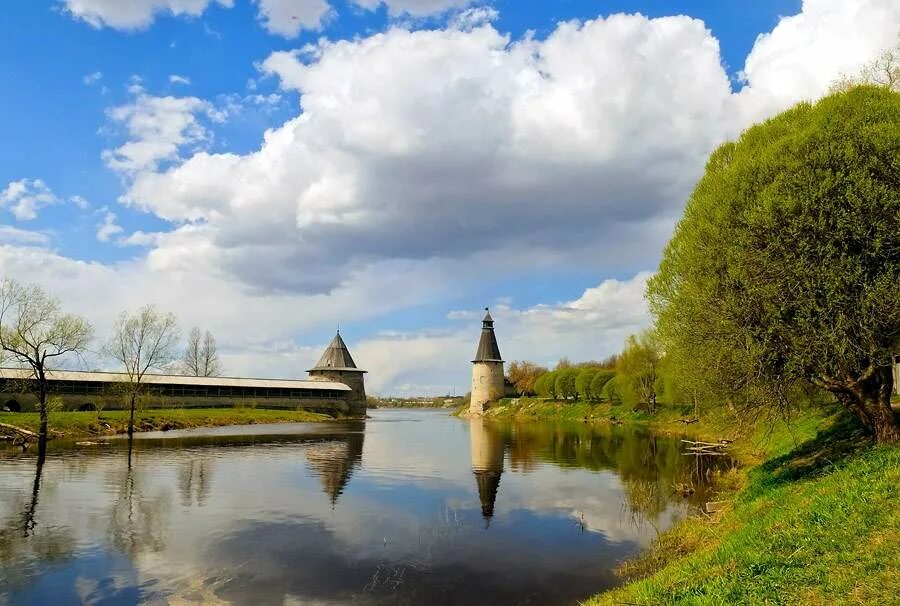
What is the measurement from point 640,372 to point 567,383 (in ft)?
107

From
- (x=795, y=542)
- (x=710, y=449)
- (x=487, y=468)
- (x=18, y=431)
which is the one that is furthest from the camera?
(x=18, y=431)

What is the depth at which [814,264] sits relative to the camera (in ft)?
48.4

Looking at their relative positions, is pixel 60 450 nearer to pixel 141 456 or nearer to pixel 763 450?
pixel 141 456

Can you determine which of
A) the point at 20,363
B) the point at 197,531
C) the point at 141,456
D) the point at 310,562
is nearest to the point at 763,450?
the point at 310,562

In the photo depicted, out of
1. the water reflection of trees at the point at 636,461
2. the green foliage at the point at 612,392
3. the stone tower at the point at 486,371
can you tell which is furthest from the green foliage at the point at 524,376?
the water reflection of trees at the point at 636,461

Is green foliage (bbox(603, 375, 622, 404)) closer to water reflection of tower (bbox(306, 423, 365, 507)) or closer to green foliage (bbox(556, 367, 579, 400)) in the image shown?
green foliage (bbox(556, 367, 579, 400))

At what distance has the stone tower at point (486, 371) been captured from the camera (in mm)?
113188

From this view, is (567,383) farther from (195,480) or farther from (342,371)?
(195,480)

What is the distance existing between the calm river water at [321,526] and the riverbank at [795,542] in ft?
5.98

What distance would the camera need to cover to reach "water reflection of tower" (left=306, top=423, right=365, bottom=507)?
25.4 metres

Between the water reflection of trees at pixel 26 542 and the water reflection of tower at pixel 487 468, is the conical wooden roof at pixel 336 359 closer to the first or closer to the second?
the water reflection of tower at pixel 487 468

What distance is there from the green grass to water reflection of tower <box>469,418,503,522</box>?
7803 millimetres

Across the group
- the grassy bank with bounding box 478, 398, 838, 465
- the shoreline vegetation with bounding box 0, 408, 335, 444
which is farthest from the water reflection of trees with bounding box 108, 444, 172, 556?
the shoreline vegetation with bounding box 0, 408, 335, 444

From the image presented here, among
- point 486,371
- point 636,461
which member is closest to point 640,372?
point 636,461
